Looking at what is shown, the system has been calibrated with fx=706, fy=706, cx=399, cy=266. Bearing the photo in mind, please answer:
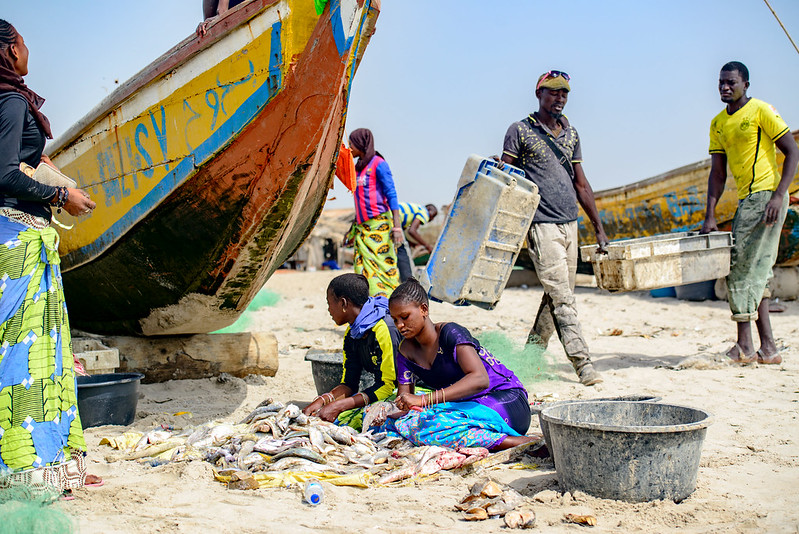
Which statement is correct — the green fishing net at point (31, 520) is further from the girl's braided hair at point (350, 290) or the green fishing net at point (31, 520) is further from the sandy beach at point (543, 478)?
the girl's braided hair at point (350, 290)

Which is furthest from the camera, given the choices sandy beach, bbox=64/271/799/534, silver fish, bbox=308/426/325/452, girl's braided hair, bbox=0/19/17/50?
silver fish, bbox=308/426/325/452

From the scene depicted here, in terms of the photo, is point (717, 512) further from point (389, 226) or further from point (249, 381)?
point (389, 226)

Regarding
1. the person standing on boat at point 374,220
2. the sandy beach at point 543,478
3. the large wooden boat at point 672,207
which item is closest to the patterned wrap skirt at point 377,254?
the person standing on boat at point 374,220

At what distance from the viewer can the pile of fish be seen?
2896mm

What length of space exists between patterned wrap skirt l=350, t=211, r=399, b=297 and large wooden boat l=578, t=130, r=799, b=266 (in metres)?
4.33

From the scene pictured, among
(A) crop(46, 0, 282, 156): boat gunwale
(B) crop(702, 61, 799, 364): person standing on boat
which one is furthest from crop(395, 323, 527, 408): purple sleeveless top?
(B) crop(702, 61, 799, 364): person standing on boat

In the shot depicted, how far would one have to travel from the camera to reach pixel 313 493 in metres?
2.50

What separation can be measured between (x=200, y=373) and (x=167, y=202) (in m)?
1.52

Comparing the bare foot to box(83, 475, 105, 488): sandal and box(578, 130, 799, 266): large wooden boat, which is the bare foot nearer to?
box(578, 130, 799, 266): large wooden boat

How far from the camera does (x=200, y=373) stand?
4.99 meters

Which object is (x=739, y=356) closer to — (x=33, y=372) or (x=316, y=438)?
(x=316, y=438)

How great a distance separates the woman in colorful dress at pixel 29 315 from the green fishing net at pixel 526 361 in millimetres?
2872

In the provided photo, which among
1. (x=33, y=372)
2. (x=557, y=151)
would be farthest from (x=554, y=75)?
(x=33, y=372)

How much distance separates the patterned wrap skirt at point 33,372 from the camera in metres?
2.49
